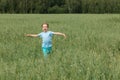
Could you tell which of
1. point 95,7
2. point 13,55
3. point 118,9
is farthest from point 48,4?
point 13,55

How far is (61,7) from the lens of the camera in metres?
112

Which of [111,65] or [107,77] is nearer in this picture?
[107,77]

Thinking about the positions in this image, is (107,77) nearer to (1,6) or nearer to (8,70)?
(8,70)

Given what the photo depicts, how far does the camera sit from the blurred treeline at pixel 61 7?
105 metres

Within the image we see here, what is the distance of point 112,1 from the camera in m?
107

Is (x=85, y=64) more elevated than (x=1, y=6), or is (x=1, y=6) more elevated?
(x=85, y=64)

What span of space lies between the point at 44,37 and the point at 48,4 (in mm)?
102690

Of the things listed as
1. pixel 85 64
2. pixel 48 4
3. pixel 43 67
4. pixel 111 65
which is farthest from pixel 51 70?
pixel 48 4

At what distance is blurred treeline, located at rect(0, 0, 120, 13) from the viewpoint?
344 feet

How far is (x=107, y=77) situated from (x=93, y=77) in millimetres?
286

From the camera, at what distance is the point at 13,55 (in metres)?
9.70

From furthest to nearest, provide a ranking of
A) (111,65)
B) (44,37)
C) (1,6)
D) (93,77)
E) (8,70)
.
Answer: (1,6), (44,37), (111,65), (8,70), (93,77)

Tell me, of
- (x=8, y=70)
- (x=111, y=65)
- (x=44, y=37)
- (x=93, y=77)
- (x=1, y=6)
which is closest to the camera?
(x=93, y=77)

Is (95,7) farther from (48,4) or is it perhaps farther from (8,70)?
(8,70)
